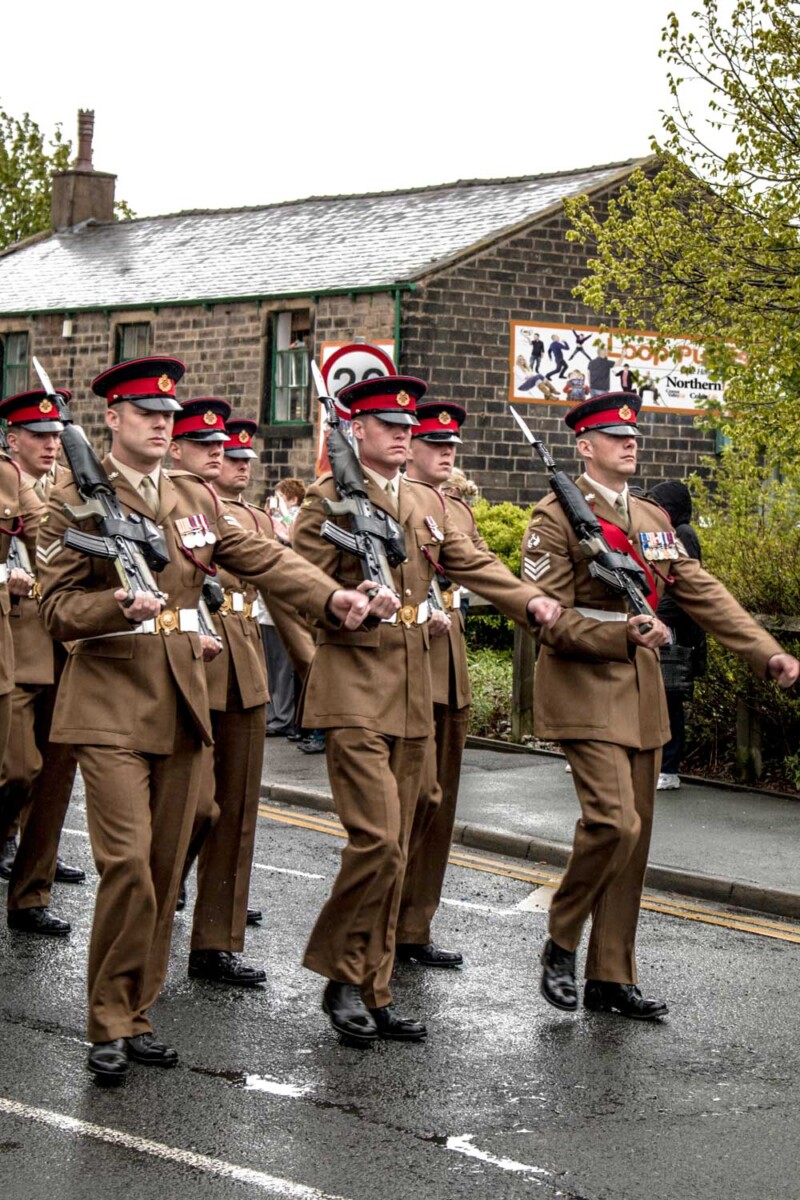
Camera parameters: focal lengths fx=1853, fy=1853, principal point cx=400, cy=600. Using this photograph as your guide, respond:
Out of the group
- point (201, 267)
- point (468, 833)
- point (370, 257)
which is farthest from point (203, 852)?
point (201, 267)

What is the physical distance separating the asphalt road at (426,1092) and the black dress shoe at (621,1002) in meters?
0.08

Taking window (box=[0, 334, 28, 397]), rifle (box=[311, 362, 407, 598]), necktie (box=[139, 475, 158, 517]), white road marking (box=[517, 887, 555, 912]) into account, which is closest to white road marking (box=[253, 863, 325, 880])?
white road marking (box=[517, 887, 555, 912])

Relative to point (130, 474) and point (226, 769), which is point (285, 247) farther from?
point (130, 474)

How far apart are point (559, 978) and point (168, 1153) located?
214 centimetres

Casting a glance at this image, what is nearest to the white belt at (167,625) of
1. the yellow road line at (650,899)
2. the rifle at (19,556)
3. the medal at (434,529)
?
the medal at (434,529)

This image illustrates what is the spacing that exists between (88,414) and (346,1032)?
86.6 feet

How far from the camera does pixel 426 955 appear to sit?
25.9 ft

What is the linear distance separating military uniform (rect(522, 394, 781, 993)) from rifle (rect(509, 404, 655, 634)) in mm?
70

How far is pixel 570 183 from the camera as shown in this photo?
28.8 metres

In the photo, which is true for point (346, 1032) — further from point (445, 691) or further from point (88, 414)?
point (88, 414)

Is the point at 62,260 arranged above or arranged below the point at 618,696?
above

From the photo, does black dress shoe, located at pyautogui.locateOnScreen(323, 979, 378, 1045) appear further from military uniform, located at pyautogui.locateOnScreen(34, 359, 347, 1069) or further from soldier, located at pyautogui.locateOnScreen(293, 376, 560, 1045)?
military uniform, located at pyautogui.locateOnScreen(34, 359, 347, 1069)

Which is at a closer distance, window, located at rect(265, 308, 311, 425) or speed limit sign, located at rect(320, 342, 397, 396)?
speed limit sign, located at rect(320, 342, 397, 396)

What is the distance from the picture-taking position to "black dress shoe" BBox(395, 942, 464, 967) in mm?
7859
